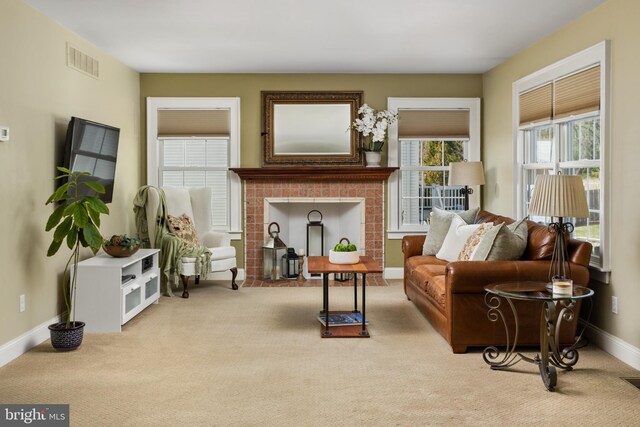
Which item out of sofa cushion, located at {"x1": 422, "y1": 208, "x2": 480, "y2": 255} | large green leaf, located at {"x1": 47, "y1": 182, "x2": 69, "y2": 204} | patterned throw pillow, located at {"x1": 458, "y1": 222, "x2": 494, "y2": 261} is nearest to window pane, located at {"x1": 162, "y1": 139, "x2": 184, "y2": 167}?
large green leaf, located at {"x1": 47, "y1": 182, "x2": 69, "y2": 204}

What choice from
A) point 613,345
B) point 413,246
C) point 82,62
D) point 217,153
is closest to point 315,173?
point 217,153

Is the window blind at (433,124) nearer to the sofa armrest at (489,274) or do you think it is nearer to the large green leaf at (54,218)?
the sofa armrest at (489,274)

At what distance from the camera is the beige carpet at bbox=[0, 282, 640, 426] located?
10.2 ft

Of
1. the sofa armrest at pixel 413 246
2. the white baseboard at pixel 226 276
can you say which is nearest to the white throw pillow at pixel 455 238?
the sofa armrest at pixel 413 246

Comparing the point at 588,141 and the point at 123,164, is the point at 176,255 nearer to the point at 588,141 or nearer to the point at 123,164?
the point at 123,164

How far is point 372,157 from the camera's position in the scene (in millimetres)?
7266

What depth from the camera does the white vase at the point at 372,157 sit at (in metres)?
7.26

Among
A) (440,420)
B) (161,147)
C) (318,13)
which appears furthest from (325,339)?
(161,147)

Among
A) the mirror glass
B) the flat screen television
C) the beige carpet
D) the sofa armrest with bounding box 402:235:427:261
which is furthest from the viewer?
the mirror glass

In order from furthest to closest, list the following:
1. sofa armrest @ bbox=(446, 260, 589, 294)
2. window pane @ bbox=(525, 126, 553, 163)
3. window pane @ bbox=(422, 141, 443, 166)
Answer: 1. window pane @ bbox=(422, 141, 443, 166)
2. window pane @ bbox=(525, 126, 553, 163)
3. sofa armrest @ bbox=(446, 260, 589, 294)

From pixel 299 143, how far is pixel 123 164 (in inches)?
81.6

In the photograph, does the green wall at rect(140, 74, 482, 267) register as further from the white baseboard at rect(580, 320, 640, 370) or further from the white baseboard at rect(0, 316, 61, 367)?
the white baseboard at rect(580, 320, 640, 370)

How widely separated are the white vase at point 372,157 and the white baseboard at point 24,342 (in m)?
3.88

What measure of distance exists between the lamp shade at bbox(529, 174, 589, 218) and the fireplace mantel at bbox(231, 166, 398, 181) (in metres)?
3.50
